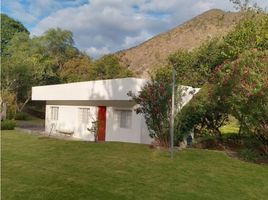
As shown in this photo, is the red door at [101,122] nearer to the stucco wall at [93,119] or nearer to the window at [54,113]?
the stucco wall at [93,119]

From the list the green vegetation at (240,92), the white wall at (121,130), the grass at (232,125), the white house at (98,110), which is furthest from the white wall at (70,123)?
the grass at (232,125)

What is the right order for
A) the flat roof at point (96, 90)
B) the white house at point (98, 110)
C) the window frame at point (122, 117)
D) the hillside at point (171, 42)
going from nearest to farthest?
1. the flat roof at point (96, 90)
2. the white house at point (98, 110)
3. the window frame at point (122, 117)
4. the hillside at point (171, 42)

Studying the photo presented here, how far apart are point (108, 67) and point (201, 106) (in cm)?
3501

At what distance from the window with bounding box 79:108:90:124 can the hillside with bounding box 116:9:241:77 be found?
59.6 m

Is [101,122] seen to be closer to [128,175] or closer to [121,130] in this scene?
[121,130]

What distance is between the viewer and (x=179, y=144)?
17109 mm

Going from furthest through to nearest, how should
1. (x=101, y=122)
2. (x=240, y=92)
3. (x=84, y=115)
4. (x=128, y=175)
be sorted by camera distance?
(x=84, y=115) → (x=101, y=122) → (x=240, y=92) → (x=128, y=175)

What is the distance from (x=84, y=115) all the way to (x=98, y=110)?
7.18 feet

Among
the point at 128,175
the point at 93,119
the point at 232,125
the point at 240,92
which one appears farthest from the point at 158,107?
the point at 93,119

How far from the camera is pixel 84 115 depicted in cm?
2520

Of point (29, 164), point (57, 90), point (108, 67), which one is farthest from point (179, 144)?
point (108, 67)

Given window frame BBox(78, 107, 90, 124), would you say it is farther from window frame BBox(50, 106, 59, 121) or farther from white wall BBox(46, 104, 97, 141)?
window frame BBox(50, 106, 59, 121)

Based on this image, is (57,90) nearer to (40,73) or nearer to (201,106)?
(201,106)

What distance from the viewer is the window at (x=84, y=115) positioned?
2474 cm
